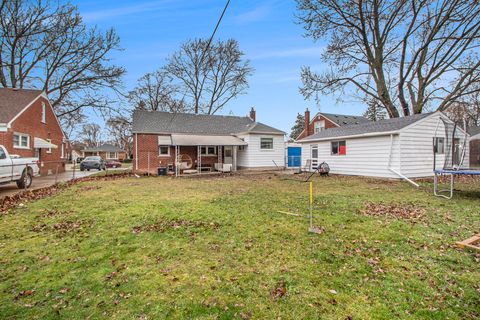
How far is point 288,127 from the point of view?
64.4 m

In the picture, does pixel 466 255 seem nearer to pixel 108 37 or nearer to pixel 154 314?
pixel 154 314

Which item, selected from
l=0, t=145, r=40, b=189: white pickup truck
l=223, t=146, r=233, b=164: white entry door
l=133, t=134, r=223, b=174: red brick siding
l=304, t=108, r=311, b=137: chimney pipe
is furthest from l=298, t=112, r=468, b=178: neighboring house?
l=304, t=108, r=311, b=137: chimney pipe

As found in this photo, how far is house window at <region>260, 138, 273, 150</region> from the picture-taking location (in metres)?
22.8

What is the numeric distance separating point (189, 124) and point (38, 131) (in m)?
12.0

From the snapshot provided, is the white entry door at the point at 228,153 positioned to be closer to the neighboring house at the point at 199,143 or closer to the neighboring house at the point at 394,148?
the neighboring house at the point at 199,143

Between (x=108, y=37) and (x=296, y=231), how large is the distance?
80.9ft

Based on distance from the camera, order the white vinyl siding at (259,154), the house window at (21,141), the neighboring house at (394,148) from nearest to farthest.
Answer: the neighboring house at (394,148)
the house window at (21,141)
the white vinyl siding at (259,154)

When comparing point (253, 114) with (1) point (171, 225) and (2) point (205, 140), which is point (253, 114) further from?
(1) point (171, 225)

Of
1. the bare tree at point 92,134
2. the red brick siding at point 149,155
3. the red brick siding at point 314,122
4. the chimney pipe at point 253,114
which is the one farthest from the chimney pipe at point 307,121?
the bare tree at point 92,134

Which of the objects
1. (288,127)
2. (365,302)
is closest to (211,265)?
(365,302)

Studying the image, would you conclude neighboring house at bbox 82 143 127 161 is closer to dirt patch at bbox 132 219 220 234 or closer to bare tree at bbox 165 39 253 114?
bare tree at bbox 165 39 253 114

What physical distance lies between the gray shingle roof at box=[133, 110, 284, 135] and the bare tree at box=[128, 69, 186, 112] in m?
8.89

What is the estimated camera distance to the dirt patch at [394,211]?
249 inches

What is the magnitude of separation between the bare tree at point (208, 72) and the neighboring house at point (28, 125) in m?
15.5
